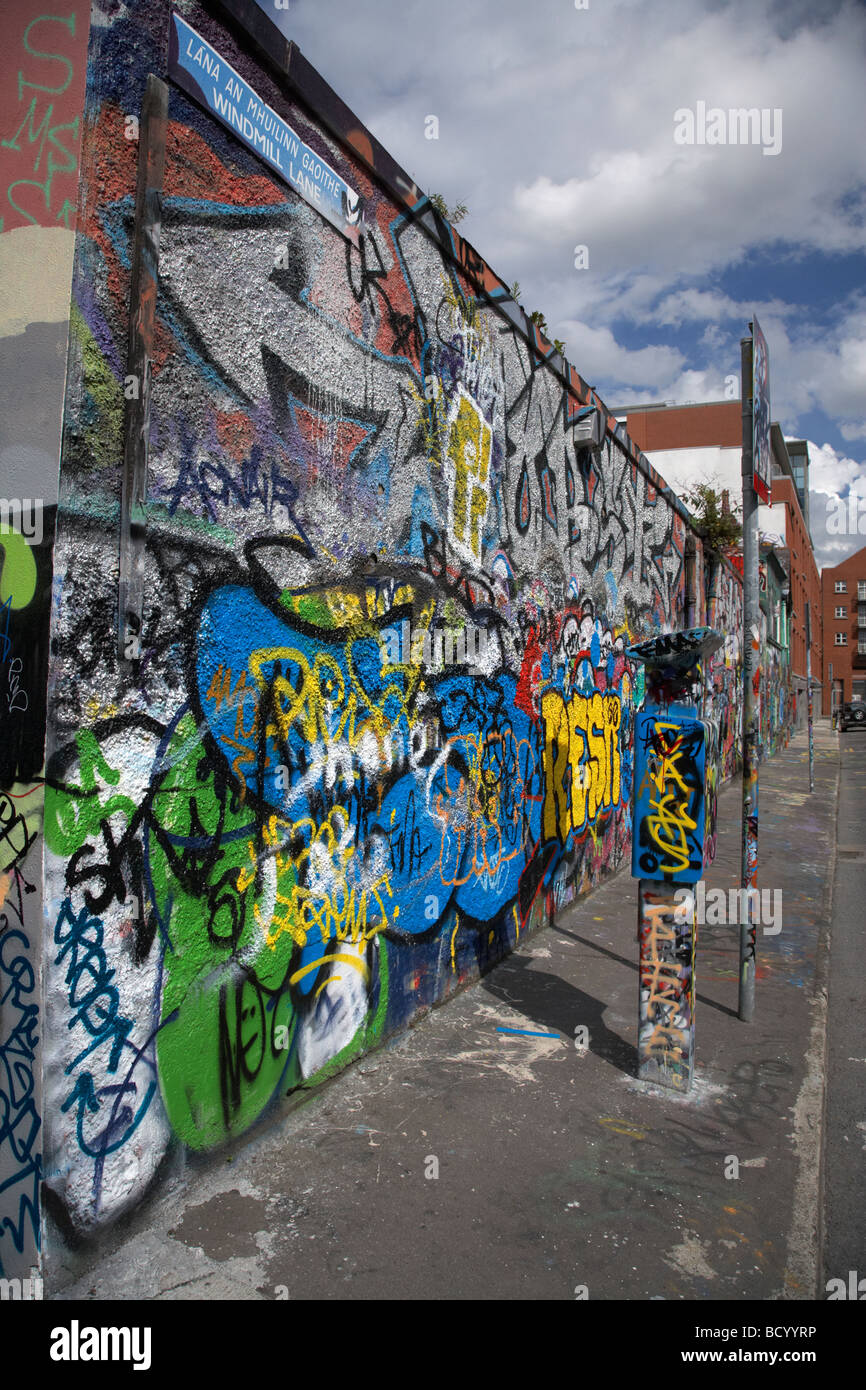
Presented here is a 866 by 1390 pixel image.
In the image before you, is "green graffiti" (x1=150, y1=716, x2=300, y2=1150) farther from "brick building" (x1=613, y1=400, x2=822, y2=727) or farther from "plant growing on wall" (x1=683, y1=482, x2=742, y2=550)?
"brick building" (x1=613, y1=400, x2=822, y2=727)

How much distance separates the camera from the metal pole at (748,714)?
4.67 metres

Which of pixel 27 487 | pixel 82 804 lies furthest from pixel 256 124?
pixel 82 804

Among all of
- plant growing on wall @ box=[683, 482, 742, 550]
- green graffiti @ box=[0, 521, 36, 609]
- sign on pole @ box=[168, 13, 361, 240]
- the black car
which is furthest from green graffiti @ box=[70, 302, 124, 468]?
the black car

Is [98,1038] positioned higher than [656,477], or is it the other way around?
[656,477]

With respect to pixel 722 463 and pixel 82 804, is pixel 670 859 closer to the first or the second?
pixel 82 804

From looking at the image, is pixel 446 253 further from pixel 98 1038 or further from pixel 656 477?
pixel 656 477

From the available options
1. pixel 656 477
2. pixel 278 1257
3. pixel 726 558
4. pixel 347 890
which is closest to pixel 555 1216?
pixel 278 1257

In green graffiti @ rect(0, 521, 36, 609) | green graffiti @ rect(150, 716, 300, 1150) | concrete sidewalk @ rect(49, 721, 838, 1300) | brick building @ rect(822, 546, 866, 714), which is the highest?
brick building @ rect(822, 546, 866, 714)

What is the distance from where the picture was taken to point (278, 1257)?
2.62 meters

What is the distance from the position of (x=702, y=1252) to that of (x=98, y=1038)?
6.59 ft

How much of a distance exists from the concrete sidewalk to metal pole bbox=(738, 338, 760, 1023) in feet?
1.24

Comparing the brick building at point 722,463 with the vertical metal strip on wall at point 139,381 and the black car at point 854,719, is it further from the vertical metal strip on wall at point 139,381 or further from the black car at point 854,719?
the vertical metal strip on wall at point 139,381

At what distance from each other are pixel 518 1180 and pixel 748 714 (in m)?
2.78

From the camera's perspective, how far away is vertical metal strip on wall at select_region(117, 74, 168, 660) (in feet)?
8.66
